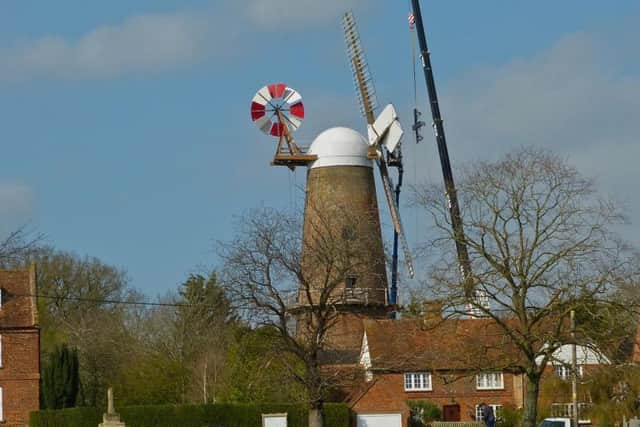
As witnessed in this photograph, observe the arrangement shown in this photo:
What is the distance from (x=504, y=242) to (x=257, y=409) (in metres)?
18.6

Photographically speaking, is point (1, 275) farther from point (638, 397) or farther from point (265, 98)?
point (638, 397)

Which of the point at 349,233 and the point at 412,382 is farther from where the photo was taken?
the point at 412,382

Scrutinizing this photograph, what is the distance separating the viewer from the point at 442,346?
163 feet

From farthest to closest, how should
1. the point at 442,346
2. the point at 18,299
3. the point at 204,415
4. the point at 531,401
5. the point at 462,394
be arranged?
the point at 462,394 → the point at 18,299 → the point at 204,415 → the point at 442,346 → the point at 531,401

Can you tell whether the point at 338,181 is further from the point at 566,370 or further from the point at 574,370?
the point at 574,370

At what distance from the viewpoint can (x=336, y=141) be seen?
252 ft

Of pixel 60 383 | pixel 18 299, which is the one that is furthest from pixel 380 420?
pixel 18 299

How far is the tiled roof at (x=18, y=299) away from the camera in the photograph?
62.2 m

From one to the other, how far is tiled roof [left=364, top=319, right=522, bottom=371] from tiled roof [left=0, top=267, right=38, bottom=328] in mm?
16200

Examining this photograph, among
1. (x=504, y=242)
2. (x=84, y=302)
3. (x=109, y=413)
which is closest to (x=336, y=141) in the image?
(x=84, y=302)

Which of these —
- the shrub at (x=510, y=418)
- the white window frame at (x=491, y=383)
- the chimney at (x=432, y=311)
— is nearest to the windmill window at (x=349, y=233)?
the white window frame at (x=491, y=383)

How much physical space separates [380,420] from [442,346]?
12.6 m

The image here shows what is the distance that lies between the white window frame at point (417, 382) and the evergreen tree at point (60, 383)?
1689 centimetres

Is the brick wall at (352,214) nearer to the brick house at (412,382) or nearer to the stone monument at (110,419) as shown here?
the brick house at (412,382)
